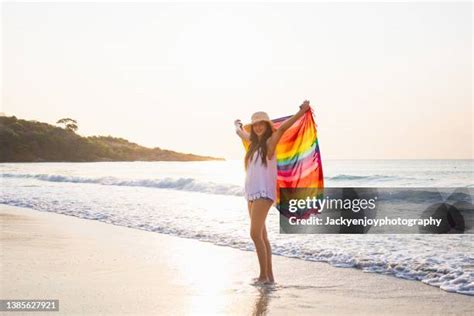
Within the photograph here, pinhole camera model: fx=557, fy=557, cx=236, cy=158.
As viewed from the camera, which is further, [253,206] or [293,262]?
[293,262]

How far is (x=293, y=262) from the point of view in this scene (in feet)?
23.2

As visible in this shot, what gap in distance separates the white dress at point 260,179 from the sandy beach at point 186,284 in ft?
3.07

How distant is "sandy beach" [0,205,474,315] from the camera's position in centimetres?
489

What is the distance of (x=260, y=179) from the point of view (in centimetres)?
566

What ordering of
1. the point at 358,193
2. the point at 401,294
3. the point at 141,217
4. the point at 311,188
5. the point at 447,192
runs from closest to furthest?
the point at 401,294
the point at 311,188
the point at 141,217
the point at 447,192
the point at 358,193

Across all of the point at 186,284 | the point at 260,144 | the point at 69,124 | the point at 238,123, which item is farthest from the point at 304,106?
the point at 69,124

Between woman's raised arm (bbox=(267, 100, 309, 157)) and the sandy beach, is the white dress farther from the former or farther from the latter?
the sandy beach

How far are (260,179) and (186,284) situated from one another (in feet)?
4.34

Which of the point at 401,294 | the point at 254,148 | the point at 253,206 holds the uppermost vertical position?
the point at 254,148

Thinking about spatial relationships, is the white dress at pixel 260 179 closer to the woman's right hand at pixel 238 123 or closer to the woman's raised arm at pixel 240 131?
the woman's raised arm at pixel 240 131

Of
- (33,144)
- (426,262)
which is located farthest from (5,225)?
(33,144)

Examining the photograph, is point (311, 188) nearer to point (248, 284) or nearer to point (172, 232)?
point (248, 284)

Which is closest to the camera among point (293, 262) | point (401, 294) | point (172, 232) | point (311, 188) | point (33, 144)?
point (401, 294)

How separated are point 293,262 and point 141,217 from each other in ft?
17.6
